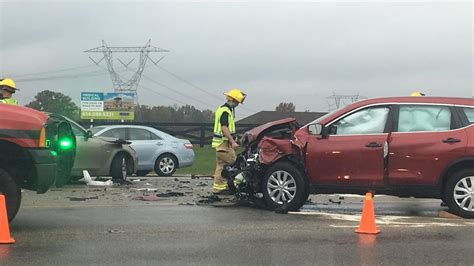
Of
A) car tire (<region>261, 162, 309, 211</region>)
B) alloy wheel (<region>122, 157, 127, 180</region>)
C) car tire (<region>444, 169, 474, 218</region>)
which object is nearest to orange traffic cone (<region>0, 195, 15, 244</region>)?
car tire (<region>261, 162, 309, 211</region>)

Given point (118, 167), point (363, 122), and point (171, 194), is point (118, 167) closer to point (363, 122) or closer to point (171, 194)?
point (171, 194)

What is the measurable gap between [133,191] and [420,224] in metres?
5.92

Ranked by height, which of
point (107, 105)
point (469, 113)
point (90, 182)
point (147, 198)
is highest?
point (107, 105)

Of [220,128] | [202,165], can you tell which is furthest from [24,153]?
[202,165]

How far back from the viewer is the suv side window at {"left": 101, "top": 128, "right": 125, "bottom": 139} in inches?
598

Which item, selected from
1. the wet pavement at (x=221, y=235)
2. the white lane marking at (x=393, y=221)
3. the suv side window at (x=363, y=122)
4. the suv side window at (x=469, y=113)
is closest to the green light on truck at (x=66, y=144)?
the wet pavement at (x=221, y=235)

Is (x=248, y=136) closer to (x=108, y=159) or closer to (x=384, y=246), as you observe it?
(x=384, y=246)

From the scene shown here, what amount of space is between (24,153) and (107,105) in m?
49.9

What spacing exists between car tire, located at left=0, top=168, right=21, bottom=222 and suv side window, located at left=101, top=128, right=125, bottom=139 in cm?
813

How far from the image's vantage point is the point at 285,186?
8.71 m

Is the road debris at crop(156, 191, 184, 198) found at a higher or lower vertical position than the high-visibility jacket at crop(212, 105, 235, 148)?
lower

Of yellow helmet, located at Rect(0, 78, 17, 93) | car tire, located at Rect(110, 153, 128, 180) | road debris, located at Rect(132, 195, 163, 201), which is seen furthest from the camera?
car tire, located at Rect(110, 153, 128, 180)

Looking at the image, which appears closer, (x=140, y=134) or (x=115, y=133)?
(x=115, y=133)

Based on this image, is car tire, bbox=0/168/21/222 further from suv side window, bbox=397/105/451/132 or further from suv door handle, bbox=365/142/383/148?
suv side window, bbox=397/105/451/132
